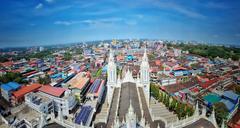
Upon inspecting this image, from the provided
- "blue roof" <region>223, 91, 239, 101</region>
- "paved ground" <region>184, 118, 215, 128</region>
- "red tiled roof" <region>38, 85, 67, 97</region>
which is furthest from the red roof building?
"blue roof" <region>223, 91, 239, 101</region>

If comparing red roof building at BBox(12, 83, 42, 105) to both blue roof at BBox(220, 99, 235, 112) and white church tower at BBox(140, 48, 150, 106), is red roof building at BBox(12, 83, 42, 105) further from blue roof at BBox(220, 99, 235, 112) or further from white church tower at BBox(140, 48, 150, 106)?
blue roof at BBox(220, 99, 235, 112)

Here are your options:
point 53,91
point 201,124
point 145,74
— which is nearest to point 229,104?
point 145,74

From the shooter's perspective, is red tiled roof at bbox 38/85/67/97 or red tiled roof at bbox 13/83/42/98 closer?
red tiled roof at bbox 38/85/67/97

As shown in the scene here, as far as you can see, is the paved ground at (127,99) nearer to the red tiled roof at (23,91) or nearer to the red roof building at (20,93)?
the red tiled roof at (23,91)

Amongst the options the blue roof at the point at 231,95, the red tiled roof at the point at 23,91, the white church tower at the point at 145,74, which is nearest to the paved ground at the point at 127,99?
the white church tower at the point at 145,74

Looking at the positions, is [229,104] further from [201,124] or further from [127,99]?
[127,99]

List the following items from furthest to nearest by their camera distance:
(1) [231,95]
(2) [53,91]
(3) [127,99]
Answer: (2) [53,91]
(1) [231,95]
(3) [127,99]

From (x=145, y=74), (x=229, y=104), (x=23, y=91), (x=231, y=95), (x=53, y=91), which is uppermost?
(x=145, y=74)

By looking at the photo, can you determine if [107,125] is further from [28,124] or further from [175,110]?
[175,110]

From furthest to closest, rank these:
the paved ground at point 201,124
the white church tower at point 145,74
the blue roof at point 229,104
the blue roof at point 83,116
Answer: the white church tower at point 145,74 → the blue roof at point 229,104 → the blue roof at point 83,116 → the paved ground at point 201,124

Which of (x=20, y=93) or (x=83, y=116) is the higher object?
(x=20, y=93)
